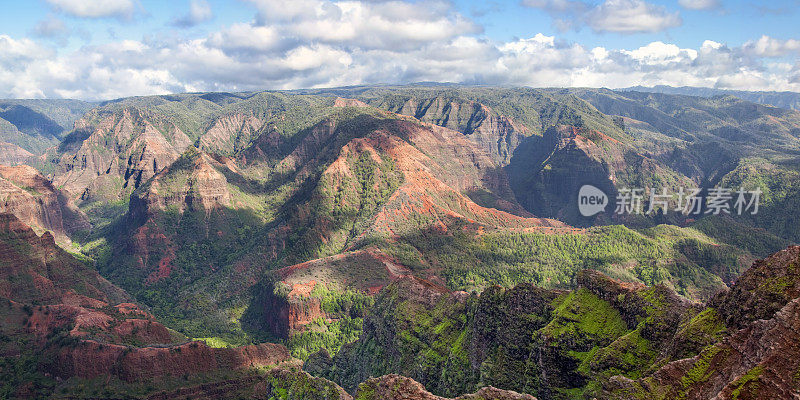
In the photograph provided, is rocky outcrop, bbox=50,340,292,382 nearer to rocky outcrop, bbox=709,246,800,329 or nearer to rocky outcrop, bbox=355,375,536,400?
rocky outcrop, bbox=355,375,536,400

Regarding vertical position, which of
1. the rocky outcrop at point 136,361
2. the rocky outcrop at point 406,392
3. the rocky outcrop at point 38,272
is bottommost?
the rocky outcrop at point 136,361

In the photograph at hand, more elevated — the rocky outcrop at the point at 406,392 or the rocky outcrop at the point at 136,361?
the rocky outcrop at the point at 406,392

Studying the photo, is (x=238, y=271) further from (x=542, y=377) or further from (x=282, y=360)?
(x=542, y=377)

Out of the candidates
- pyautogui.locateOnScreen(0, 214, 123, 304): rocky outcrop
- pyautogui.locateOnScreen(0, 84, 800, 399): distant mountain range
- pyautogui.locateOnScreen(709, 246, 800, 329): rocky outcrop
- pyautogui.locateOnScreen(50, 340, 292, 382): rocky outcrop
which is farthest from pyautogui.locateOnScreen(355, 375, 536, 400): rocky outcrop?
pyautogui.locateOnScreen(0, 214, 123, 304): rocky outcrop

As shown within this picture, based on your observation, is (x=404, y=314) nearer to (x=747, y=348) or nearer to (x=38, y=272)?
(x=747, y=348)

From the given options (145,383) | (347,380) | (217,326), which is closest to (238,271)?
(217,326)

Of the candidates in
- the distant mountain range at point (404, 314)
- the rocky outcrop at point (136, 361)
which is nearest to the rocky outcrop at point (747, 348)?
the distant mountain range at point (404, 314)

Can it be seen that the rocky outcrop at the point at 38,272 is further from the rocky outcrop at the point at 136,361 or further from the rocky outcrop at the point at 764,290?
the rocky outcrop at the point at 764,290

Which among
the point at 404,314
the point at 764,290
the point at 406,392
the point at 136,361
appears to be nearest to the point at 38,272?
the point at 136,361

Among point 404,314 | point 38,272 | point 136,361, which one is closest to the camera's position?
point 404,314

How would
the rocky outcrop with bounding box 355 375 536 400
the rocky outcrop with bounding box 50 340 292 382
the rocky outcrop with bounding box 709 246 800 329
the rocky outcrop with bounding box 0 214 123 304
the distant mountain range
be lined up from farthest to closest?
the rocky outcrop with bounding box 0 214 123 304 < the rocky outcrop with bounding box 50 340 292 382 < the distant mountain range < the rocky outcrop with bounding box 355 375 536 400 < the rocky outcrop with bounding box 709 246 800 329

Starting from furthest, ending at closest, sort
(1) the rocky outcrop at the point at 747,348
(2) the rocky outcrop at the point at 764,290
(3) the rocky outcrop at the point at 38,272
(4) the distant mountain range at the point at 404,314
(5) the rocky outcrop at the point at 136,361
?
(3) the rocky outcrop at the point at 38,272, (5) the rocky outcrop at the point at 136,361, (4) the distant mountain range at the point at 404,314, (2) the rocky outcrop at the point at 764,290, (1) the rocky outcrop at the point at 747,348

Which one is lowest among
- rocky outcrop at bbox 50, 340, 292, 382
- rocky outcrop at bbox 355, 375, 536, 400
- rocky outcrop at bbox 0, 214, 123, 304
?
rocky outcrop at bbox 50, 340, 292, 382

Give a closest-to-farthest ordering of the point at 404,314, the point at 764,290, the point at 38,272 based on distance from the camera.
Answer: the point at 764,290 → the point at 404,314 → the point at 38,272
